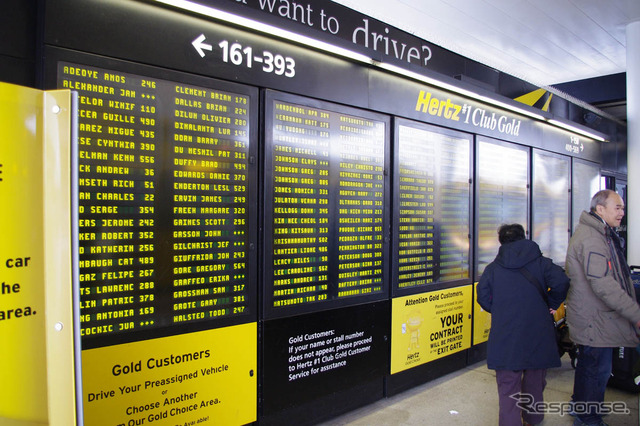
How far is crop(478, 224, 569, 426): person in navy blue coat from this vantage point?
296 cm

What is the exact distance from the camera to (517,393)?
302 centimetres

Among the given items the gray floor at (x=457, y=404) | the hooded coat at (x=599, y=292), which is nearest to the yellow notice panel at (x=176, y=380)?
the gray floor at (x=457, y=404)

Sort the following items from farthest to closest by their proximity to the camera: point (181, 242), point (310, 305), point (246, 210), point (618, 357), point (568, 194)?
point (568, 194)
point (618, 357)
point (310, 305)
point (246, 210)
point (181, 242)

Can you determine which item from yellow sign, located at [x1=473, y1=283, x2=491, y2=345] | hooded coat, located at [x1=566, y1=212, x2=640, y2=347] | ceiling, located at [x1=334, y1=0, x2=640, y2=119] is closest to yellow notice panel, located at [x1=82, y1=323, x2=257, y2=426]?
hooded coat, located at [x1=566, y1=212, x2=640, y2=347]

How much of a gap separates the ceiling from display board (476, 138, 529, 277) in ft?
5.07

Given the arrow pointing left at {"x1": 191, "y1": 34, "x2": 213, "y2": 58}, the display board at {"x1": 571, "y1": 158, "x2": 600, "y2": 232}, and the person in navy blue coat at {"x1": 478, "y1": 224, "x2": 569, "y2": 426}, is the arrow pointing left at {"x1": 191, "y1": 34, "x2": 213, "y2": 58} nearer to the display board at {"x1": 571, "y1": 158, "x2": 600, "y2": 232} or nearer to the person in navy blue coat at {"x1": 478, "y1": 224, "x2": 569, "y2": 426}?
the person in navy blue coat at {"x1": 478, "y1": 224, "x2": 569, "y2": 426}

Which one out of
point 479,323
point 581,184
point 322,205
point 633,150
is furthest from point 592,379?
point 581,184

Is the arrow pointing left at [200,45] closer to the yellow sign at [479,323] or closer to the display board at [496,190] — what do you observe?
the display board at [496,190]

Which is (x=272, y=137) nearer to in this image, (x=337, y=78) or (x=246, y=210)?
(x=246, y=210)

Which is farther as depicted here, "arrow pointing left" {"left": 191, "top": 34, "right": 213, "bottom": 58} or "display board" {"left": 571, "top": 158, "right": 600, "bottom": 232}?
"display board" {"left": 571, "top": 158, "right": 600, "bottom": 232}

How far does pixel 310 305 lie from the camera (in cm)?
331

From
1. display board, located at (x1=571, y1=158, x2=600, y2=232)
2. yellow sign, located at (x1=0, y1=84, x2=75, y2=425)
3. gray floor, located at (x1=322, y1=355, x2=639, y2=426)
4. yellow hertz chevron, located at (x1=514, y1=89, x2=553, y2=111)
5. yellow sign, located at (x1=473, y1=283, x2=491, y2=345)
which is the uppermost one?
yellow hertz chevron, located at (x1=514, y1=89, x2=553, y2=111)

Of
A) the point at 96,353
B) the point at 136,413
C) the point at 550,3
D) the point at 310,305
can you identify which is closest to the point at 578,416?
the point at 310,305

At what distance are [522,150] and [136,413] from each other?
5.28 metres
